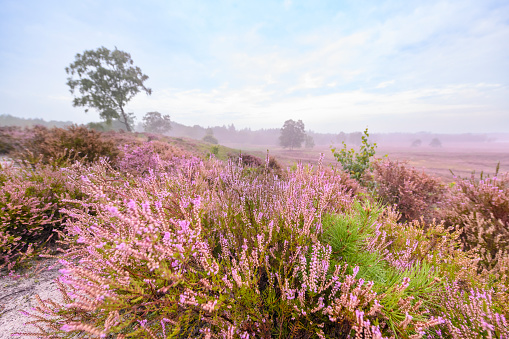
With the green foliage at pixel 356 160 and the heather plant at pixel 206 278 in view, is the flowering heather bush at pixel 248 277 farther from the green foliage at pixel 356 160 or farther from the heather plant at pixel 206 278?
the green foliage at pixel 356 160

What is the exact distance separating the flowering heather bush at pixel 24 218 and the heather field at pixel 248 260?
31mm

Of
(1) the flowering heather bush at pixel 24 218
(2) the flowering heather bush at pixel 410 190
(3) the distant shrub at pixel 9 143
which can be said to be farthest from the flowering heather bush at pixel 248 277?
(3) the distant shrub at pixel 9 143

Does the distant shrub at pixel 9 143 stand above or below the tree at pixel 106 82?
below

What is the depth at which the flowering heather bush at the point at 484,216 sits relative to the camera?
3434 mm

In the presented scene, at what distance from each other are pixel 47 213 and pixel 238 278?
4.64 m

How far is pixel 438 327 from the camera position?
1791 millimetres

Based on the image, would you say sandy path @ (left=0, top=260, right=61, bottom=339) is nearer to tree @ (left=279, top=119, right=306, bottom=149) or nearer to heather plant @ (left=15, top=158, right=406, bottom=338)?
heather plant @ (left=15, top=158, right=406, bottom=338)

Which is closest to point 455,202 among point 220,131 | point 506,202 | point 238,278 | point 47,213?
point 506,202

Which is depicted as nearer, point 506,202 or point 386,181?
point 506,202

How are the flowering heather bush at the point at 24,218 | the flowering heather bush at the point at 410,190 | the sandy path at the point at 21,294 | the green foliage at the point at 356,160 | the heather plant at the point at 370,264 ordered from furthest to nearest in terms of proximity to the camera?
the green foliage at the point at 356,160 < the flowering heather bush at the point at 410,190 < the flowering heather bush at the point at 24,218 < the sandy path at the point at 21,294 < the heather plant at the point at 370,264

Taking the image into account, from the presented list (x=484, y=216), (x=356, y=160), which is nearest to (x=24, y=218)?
(x=484, y=216)

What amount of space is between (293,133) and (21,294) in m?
59.5

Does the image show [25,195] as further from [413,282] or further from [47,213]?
[413,282]

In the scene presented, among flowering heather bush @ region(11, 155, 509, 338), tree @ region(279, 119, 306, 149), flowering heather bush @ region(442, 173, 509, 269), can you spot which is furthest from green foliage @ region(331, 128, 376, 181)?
tree @ region(279, 119, 306, 149)
